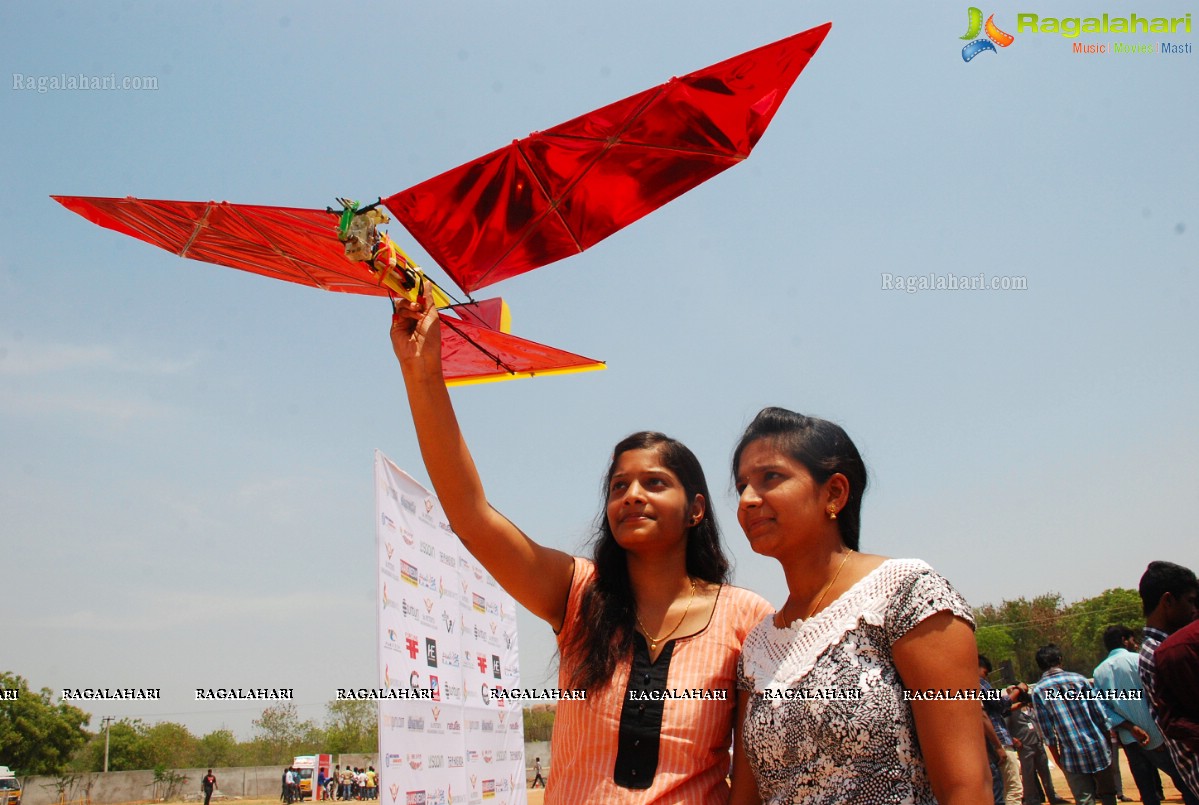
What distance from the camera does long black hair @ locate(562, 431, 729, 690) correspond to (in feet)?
7.22

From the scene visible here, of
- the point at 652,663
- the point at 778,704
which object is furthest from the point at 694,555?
the point at 778,704

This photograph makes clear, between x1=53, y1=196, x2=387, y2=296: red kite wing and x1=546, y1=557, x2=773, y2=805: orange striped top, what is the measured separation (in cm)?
138

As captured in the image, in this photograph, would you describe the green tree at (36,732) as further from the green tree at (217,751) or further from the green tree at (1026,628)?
the green tree at (1026,628)

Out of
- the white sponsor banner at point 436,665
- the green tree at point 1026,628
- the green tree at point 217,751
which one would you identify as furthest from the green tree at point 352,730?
the white sponsor banner at point 436,665

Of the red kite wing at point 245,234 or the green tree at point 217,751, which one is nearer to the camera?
the red kite wing at point 245,234

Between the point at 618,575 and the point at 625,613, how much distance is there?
149 mm

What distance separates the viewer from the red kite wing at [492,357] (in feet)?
9.70

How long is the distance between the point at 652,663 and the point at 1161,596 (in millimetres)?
3864

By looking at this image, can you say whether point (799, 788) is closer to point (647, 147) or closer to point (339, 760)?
point (647, 147)

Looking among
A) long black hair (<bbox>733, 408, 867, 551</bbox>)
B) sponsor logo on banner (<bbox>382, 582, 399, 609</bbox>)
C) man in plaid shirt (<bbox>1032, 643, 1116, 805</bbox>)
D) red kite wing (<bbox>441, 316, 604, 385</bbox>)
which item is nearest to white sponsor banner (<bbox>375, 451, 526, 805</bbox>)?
sponsor logo on banner (<bbox>382, 582, 399, 609</bbox>)

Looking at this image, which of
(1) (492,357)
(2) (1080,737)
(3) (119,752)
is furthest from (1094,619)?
(3) (119,752)

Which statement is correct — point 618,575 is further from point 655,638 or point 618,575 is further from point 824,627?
point 824,627

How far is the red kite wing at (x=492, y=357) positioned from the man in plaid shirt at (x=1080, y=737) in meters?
6.35

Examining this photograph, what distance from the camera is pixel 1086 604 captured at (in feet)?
146
